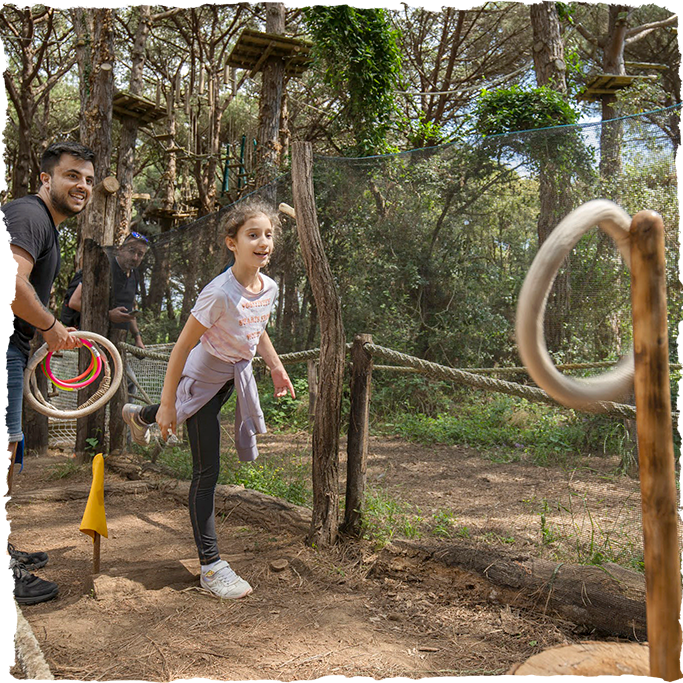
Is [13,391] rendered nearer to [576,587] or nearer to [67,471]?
[576,587]

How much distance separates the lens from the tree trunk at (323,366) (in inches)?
124

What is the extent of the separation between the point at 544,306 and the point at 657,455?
14.7 inches

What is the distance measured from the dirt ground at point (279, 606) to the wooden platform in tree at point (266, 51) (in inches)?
272

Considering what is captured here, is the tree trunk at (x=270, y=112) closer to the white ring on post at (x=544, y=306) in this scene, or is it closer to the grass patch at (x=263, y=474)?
the grass patch at (x=263, y=474)

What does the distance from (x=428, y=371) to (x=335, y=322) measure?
1.74 feet

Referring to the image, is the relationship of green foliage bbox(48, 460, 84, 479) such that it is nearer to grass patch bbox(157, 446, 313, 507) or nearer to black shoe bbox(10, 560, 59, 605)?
grass patch bbox(157, 446, 313, 507)

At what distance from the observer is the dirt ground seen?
6.98 ft

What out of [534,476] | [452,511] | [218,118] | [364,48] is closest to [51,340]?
[452,511]

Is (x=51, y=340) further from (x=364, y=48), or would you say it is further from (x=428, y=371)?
(x=364, y=48)

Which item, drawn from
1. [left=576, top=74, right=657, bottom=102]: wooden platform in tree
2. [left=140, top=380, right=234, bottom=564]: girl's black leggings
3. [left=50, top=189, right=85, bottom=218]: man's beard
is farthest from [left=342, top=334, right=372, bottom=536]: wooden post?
[left=576, top=74, right=657, bottom=102]: wooden platform in tree

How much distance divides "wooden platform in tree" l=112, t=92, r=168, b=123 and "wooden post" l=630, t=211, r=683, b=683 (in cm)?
891

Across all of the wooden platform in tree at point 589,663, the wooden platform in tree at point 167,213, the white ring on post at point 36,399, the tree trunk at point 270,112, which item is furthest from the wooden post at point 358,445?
the wooden platform in tree at point 167,213

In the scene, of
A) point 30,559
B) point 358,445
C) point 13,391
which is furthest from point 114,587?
point 358,445

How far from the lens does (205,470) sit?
2.65 metres
